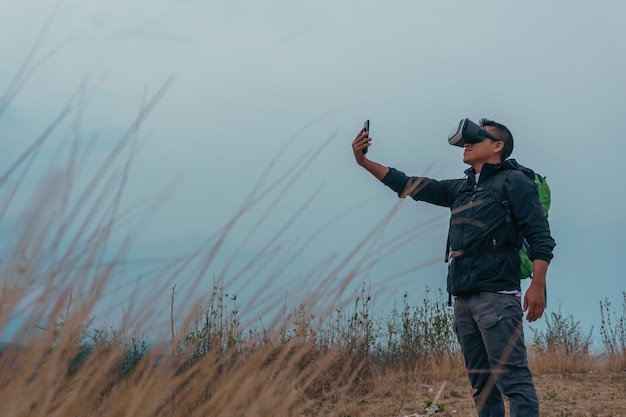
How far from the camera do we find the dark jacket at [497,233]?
12.0ft

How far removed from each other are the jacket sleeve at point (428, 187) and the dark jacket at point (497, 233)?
0.29 m

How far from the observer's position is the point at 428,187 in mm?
4258

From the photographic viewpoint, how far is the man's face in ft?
13.0

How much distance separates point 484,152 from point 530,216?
48 cm

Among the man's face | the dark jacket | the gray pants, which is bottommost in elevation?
the gray pants

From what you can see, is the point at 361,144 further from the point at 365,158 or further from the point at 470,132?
the point at 470,132

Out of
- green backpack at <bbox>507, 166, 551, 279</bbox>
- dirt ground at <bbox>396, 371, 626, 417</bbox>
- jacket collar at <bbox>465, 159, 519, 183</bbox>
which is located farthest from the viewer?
dirt ground at <bbox>396, 371, 626, 417</bbox>

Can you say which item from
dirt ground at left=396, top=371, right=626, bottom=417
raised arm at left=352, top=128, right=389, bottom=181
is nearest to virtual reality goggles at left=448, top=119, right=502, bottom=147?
raised arm at left=352, top=128, right=389, bottom=181

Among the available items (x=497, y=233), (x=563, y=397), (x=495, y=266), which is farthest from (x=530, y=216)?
(x=563, y=397)

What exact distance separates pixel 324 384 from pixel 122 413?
18.1 ft

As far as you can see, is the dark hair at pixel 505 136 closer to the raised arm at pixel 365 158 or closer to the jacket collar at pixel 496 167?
the jacket collar at pixel 496 167

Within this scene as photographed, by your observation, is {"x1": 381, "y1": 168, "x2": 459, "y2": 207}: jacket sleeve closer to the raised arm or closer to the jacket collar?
the raised arm

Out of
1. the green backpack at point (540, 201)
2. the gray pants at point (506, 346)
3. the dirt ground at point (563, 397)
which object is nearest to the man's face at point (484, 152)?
the green backpack at point (540, 201)

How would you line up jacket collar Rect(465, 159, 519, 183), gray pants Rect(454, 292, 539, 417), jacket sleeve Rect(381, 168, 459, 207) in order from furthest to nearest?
jacket sleeve Rect(381, 168, 459, 207), jacket collar Rect(465, 159, 519, 183), gray pants Rect(454, 292, 539, 417)
